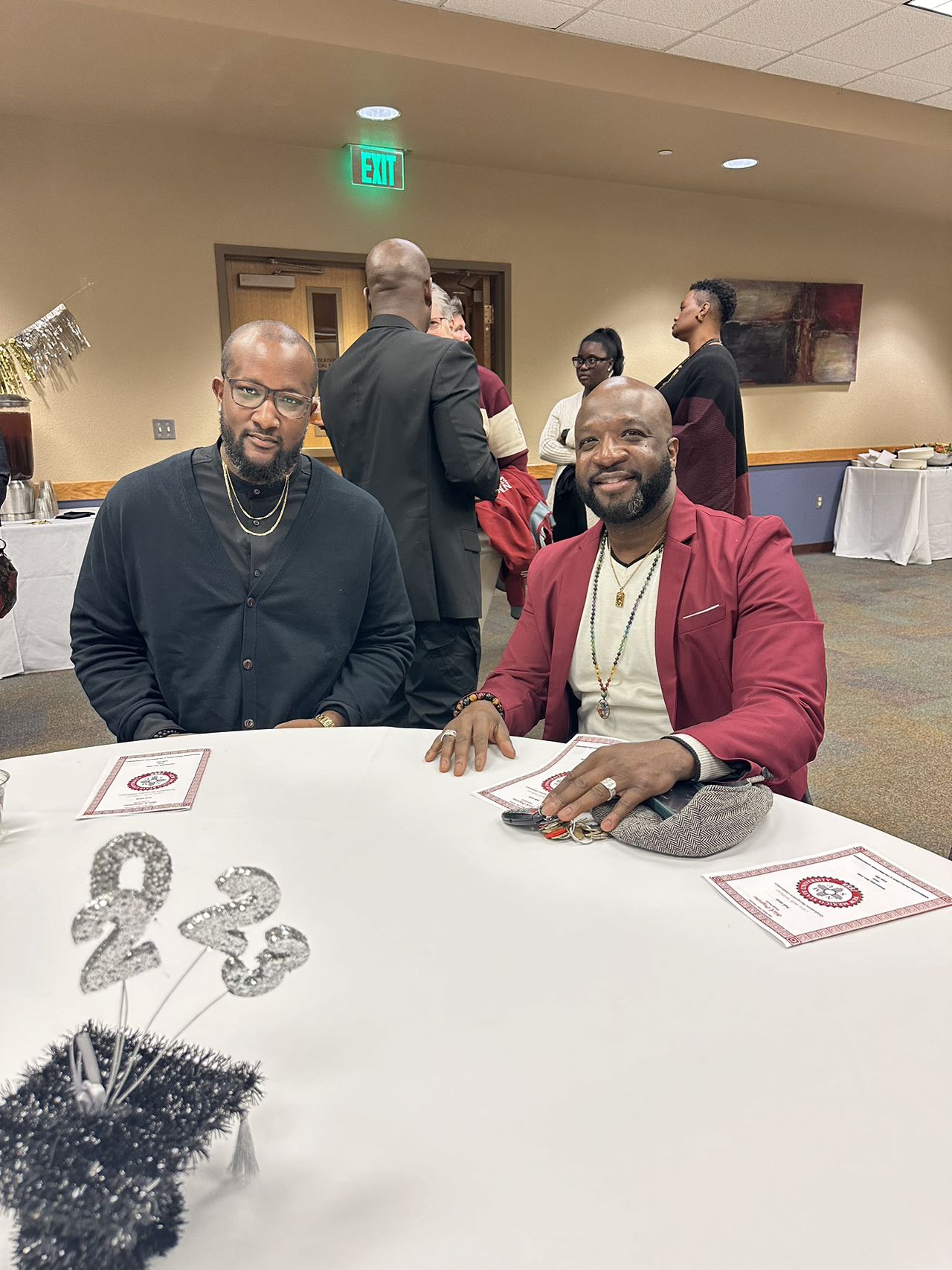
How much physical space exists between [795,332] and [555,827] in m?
7.84

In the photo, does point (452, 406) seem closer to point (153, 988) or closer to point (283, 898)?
point (283, 898)

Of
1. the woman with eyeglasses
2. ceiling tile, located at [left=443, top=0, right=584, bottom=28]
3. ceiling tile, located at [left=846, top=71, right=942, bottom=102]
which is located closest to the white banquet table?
the woman with eyeglasses

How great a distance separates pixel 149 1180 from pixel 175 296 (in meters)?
5.78

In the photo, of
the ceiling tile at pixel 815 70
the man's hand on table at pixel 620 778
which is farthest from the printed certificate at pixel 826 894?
the ceiling tile at pixel 815 70

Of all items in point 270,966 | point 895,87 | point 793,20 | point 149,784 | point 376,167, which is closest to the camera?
point 270,966

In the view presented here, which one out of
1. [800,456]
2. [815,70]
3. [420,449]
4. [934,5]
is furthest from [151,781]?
[800,456]

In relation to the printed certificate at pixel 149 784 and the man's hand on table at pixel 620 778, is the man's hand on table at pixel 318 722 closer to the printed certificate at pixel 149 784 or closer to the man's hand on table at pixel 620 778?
the printed certificate at pixel 149 784

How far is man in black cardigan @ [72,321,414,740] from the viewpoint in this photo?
5.73 ft

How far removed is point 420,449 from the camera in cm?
259

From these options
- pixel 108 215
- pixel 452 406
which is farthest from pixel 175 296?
pixel 452 406

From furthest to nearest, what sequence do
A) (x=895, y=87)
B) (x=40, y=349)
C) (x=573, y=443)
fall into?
1. (x=895, y=87)
2. (x=40, y=349)
3. (x=573, y=443)

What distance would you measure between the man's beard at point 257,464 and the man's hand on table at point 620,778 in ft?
3.08

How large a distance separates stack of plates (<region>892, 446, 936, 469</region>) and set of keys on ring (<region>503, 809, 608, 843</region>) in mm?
7256

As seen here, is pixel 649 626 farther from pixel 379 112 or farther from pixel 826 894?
pixel 379 112
